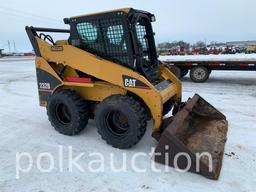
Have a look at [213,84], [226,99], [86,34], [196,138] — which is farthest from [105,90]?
[213,84]

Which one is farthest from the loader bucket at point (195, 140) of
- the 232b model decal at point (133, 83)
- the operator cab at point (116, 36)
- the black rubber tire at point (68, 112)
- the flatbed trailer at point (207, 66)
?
the flatbed trailer at point (207, 66)

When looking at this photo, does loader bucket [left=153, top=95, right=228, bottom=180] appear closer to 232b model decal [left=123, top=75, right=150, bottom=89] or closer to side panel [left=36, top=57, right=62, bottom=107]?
232b model decal [left=123, top=75, right=150, bottom=89]

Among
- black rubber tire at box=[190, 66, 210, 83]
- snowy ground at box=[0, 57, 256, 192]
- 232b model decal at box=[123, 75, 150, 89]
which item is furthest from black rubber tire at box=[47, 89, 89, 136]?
black rubber tire at box=[190, 66, 210, 83]

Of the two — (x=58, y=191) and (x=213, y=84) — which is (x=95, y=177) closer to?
(x=58, y=191)

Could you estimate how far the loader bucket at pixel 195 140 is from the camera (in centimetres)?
345

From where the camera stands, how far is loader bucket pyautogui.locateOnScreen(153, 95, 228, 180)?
136 inches

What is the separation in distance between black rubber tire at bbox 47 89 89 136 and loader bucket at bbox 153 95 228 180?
150cm

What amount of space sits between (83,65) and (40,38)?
3.92 ft

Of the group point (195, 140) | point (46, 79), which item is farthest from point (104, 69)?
point (195, 140)

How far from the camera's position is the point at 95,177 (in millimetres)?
3518
